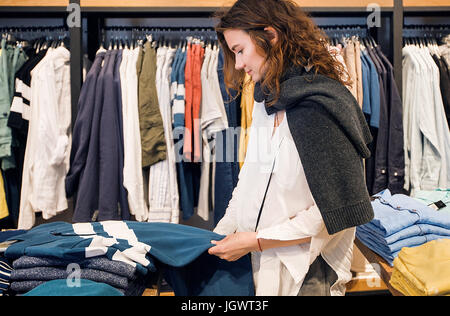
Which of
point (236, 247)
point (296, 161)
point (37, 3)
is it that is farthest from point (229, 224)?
point (37, 3)

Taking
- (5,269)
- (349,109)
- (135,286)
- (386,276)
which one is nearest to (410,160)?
(386,276)

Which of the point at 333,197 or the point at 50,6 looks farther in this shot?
the point at 50,6

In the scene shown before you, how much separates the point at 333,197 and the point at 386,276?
36 cm

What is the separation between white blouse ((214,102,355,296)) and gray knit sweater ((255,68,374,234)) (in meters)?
0.04

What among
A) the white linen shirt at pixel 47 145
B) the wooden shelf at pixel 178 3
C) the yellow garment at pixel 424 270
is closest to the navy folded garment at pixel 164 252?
the yellow garment at pixel 424 270

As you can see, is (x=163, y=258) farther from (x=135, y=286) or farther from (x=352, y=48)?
→ (x=352, y=48)

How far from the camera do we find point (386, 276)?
92cm

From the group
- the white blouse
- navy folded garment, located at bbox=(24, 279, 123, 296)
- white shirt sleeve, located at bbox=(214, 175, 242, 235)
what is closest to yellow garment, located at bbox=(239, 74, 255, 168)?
white shirt sleeve, located at bbox=(214, 175, 242, 235)

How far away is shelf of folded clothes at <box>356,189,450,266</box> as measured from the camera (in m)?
0.95

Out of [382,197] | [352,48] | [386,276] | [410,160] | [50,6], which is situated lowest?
[386,276]

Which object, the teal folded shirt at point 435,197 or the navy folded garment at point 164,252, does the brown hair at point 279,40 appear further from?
the teal folded shirt at point 435,197

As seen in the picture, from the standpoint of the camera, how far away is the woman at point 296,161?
72cm

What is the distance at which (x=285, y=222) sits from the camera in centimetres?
77

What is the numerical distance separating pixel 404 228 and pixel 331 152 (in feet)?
1.38
